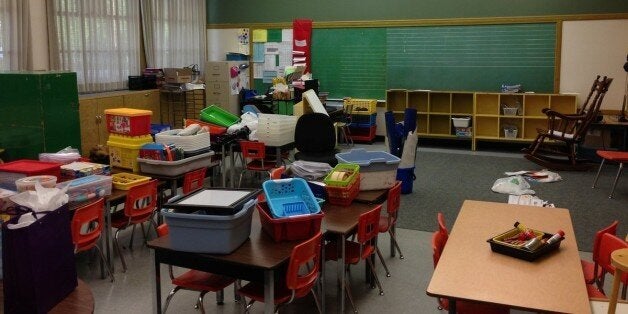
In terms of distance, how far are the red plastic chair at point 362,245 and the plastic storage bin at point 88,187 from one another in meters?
1.83

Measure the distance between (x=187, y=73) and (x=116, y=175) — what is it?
4.70 metres

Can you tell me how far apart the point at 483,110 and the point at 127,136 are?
22.1ft

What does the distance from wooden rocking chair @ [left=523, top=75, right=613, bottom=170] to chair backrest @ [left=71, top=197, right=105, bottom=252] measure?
6.46 meters

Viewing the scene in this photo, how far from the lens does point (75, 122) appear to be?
6.20m

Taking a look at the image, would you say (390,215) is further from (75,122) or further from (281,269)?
(75,122)

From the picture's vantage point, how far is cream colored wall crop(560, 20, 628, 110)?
9102 mm

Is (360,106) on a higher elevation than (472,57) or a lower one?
lower

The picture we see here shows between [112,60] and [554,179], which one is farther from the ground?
[112,60]

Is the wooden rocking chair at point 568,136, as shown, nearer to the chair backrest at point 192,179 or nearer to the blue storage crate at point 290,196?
the chair backrest at point 192,179

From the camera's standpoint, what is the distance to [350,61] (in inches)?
427

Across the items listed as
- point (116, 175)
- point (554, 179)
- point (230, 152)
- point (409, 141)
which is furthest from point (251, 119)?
point (554, 179)

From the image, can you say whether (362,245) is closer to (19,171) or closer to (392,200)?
(392,200)

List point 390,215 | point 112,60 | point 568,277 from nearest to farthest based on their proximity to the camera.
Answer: point 568,277 → point 390,215 → point 112,60

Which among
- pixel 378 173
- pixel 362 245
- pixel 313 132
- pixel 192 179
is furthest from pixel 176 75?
pixel 362 245
